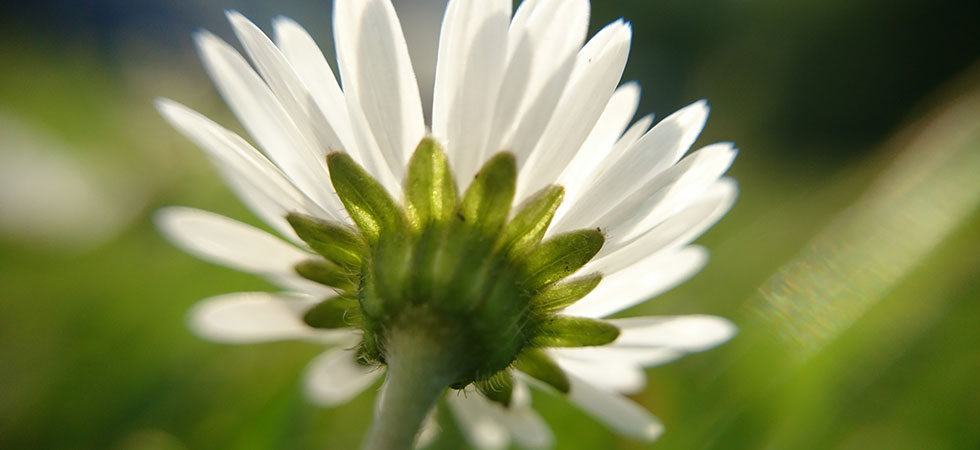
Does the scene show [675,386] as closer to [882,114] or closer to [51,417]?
[51,417]

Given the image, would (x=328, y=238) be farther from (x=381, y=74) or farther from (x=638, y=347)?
(x=638, y=347)

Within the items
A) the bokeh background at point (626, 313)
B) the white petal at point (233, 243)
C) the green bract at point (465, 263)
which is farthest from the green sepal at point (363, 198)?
the bokeh background at point (626, 313)

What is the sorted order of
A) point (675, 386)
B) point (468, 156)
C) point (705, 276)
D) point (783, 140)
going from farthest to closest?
Answer: point (783, 140) < point (705, 276) < point (675, 386) < point (468, 156)

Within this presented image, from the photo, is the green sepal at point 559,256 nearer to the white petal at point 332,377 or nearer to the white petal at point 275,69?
the white petal at point 275,69

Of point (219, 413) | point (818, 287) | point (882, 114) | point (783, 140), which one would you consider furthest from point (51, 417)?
point (882, 114)

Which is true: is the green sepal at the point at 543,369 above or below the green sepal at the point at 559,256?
below

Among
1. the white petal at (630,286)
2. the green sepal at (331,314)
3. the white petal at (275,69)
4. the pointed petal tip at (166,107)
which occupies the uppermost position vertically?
the white petal at (275,69)
